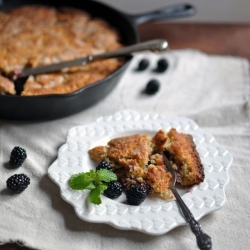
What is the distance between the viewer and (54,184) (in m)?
1.72

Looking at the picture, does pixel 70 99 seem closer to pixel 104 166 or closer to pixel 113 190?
pixel 104 166

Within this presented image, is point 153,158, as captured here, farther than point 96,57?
No

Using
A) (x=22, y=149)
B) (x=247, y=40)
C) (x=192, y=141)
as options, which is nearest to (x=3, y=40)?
(x=22, y=149)

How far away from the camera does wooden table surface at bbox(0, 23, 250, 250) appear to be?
2.76 m

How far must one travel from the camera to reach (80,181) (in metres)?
1.59

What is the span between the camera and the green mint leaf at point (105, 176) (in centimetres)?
159

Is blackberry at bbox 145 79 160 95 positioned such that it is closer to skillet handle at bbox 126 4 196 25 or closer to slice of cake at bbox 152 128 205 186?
skillet handle at bbox 126 4 196 25

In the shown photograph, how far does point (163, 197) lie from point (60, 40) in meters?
1.17

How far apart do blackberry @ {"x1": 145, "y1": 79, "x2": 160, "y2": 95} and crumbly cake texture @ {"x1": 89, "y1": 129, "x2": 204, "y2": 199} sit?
1.68 feet

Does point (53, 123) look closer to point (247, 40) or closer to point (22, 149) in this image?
point (22, 149)

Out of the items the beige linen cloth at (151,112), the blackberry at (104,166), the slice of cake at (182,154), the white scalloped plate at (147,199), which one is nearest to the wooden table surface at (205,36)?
the beige linen cloth at (151,112)

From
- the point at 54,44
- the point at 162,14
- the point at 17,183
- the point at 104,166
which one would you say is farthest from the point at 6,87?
the point at 162,14

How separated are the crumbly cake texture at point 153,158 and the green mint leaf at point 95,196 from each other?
13 centimetres

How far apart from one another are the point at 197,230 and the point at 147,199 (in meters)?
0.24
